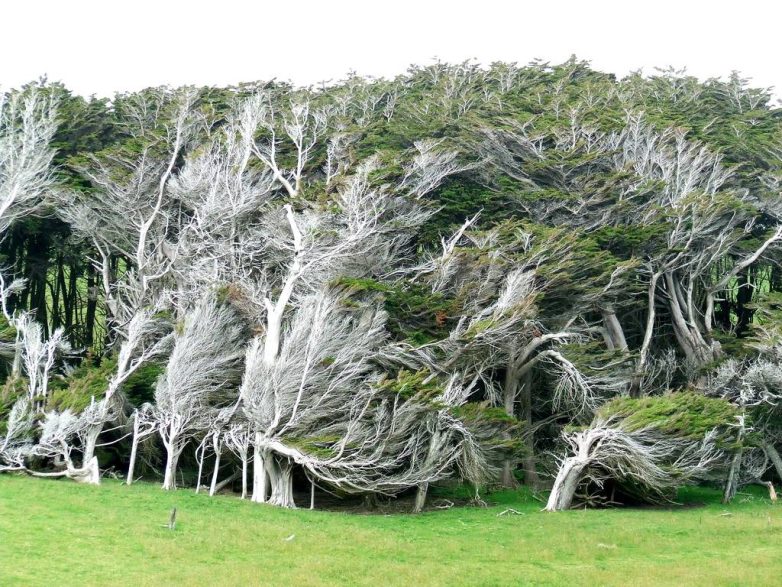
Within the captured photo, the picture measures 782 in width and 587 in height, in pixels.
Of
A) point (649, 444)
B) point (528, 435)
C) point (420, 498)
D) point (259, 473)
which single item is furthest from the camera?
point (528, 435)

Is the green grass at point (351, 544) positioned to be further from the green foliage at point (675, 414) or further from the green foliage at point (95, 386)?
the green foliage at point (95, 386)

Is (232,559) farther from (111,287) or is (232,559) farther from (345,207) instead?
(111,287)

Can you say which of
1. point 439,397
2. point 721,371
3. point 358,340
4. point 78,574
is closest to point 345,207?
point 358,340

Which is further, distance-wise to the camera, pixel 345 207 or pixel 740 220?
pixel 740 220

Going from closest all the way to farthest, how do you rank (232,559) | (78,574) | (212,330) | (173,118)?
(78,574) → (232,559) → (212,330) → (173,118)

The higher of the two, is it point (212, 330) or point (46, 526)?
point (212, 330)

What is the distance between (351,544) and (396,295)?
10.0 meters

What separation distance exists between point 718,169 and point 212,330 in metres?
20.4

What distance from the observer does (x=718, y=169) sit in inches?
1414

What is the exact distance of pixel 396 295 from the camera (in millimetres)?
29031

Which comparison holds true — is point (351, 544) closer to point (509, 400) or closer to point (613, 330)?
point (509, 400)

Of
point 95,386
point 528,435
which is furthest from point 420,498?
point 95,386

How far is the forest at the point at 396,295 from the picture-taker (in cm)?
2681

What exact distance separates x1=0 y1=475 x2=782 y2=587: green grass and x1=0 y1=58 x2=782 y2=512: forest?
183 centimetres
